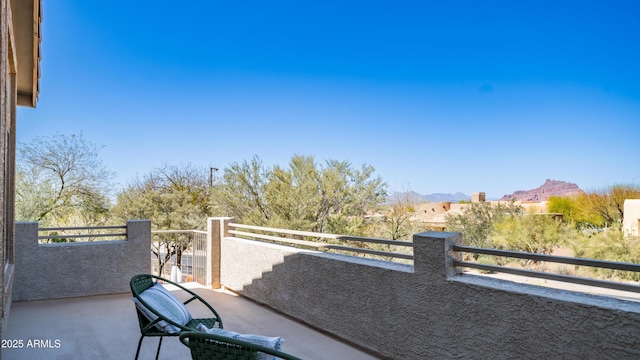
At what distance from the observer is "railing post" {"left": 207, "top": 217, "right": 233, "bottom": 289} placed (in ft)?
23.5

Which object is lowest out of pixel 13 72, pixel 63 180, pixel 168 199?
pixel 168 199

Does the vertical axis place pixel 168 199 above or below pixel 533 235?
above

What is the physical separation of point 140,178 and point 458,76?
21.5 m

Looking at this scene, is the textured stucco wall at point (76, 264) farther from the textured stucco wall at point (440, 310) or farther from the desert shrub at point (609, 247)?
the desert shrub at point (609, 247)

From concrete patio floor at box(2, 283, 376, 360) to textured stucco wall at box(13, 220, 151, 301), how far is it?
0.18 m

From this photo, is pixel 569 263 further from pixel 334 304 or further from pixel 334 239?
pixel 334 239

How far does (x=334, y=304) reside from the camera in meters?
4.59

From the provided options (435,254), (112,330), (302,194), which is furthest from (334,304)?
(302,194)

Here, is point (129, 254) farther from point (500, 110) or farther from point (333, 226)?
point (500, 110)

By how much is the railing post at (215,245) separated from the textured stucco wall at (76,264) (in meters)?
0.98

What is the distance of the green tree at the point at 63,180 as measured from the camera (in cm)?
1600

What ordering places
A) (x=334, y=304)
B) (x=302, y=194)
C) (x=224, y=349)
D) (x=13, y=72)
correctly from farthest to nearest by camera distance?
(x=302, y=194) → (x=13, y=72) → (x=334, y=304) → (x=224, y=349)

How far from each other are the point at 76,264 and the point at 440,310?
5.64m

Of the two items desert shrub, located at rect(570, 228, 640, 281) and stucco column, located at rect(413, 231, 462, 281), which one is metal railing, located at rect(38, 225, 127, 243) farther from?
desert shrub, located at rect(570, 228, 640, 281)
